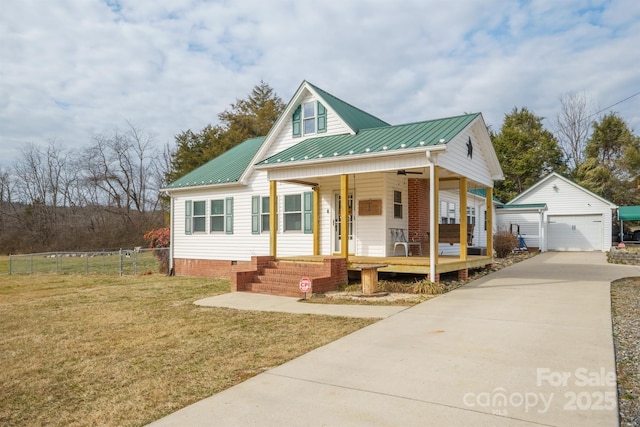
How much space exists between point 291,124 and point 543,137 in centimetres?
3306

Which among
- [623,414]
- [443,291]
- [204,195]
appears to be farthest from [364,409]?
[204,195]

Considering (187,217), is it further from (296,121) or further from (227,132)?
(227,132)

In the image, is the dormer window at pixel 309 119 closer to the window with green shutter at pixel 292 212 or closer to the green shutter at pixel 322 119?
the green shutter at pixel 322 119

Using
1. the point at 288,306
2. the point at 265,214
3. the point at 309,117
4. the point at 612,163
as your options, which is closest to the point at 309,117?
the point at 309,117

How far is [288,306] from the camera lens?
29.6 feet

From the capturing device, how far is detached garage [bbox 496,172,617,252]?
2562 cm

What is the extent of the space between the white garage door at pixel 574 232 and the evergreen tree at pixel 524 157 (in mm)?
12125

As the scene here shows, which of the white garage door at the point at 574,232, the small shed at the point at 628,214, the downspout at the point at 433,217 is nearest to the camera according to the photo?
the downspout at the point at 433,217

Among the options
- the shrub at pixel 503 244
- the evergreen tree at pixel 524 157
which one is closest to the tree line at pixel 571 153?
the evergreen tree at pixel 524 157

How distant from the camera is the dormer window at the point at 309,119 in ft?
47.0

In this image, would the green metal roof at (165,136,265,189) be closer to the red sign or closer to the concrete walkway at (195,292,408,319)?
the concrete walkway at (195,292,408,319)

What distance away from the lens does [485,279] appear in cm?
1198

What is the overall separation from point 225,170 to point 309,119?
14.9 ft

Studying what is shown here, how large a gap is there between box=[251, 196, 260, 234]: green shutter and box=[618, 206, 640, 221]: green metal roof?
26.3 meters
